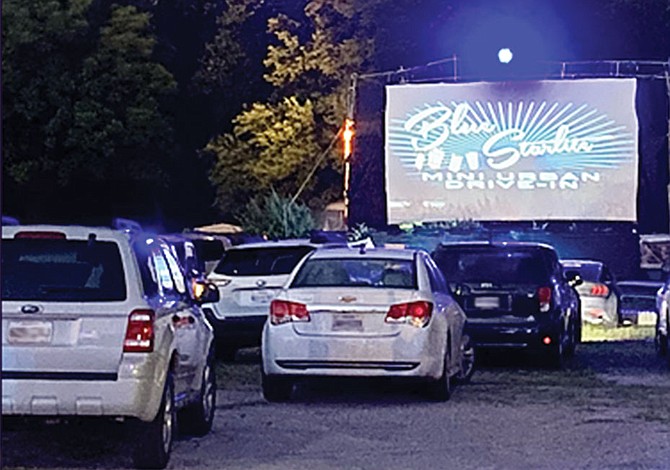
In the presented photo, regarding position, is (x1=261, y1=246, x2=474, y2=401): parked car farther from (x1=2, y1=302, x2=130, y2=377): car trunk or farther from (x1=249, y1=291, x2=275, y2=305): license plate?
(x1=2, y1=302, x2=130, y2=377): car trunk

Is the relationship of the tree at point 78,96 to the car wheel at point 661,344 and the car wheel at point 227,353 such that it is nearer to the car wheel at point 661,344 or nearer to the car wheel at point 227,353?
the car wheel at point 227,353

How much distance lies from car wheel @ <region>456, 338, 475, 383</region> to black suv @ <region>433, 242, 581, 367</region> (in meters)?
0.98

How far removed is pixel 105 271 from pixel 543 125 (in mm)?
23480

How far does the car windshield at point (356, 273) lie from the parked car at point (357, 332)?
2 cm

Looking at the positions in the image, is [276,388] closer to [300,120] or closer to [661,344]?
[661,344]

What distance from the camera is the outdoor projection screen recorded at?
3256 centimetres

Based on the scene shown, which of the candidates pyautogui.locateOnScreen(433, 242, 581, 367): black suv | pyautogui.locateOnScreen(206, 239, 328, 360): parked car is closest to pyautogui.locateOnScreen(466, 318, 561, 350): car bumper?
pyautogui.locateOnScreen(433, 242, 581, 367): black suv

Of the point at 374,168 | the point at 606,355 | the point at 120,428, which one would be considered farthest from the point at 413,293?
the point at 374,168

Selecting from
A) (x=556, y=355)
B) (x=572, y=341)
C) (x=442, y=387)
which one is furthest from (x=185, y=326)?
(x=572, y=341)

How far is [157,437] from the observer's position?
10.6 metres

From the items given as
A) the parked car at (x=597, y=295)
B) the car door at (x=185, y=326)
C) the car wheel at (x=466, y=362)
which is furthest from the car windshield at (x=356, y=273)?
the parked car at (x=597, y=295)

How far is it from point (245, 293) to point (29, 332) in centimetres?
864

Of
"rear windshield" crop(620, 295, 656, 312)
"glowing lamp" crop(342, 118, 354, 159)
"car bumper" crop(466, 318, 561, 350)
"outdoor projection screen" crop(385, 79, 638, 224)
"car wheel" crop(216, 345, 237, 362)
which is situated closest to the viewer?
"car bumper" crop(466, 318, 561, 350)

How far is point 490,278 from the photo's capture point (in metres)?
18.6
